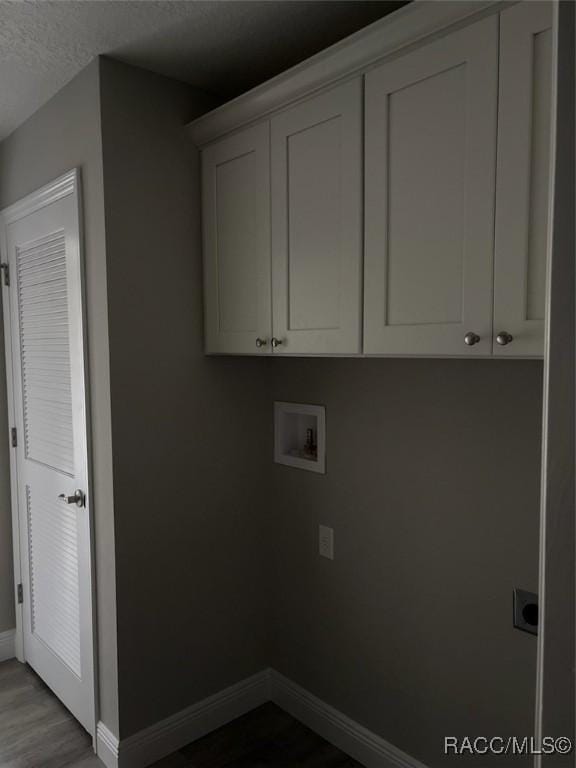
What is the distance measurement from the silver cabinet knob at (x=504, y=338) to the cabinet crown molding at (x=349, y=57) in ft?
2.25

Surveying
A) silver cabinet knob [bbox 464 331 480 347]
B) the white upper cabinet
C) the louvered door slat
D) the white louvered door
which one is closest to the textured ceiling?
the white upper cabinet

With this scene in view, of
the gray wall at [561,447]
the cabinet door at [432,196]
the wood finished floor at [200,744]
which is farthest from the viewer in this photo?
the wood finished floor at [200,744]

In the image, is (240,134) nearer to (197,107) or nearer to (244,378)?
(197,107)

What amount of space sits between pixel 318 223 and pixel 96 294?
2.74 feet

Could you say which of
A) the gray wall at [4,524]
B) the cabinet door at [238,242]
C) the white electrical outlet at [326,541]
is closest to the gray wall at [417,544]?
the white electrical outlet at [326,541]

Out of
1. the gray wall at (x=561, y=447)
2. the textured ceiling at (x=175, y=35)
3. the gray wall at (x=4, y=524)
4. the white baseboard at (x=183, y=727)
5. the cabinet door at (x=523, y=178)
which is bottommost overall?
the white baseboard at (x=183, y=727)

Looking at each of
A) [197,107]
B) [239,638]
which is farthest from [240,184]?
[239,638]

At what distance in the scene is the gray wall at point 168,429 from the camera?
1931 mm

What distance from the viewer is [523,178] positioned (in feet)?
3.81

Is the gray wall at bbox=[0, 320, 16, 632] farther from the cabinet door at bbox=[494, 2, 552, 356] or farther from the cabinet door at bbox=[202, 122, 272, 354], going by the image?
the cabinet door at bbox=[494, 2, 552, 356]

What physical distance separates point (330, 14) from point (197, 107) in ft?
2.12

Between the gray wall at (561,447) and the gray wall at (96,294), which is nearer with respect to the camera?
the gray wall at (561,447)

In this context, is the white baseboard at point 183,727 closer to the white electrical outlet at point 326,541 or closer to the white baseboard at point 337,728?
the white baseboard at point 337,728

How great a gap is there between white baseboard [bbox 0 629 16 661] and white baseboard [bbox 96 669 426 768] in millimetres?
978
